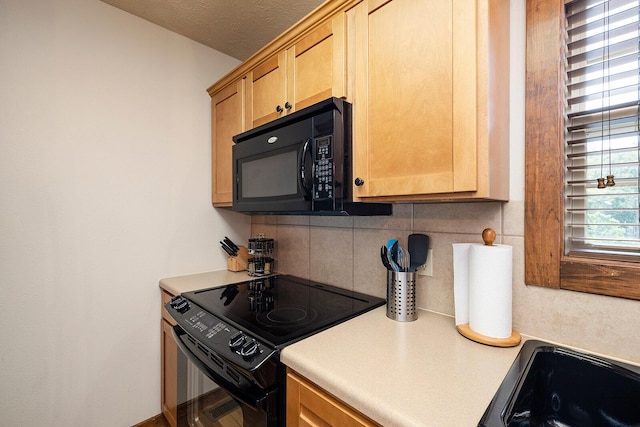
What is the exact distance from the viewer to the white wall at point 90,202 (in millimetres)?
1313

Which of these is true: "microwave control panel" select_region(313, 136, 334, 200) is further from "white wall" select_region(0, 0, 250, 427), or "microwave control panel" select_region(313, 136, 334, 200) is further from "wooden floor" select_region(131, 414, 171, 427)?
"wooden floor" select_region(131, 414, 171, 427)

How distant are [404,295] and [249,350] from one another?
0.57 meters

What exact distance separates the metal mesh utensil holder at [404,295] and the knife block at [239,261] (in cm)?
122

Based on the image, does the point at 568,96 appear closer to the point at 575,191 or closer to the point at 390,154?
the point at 575,191

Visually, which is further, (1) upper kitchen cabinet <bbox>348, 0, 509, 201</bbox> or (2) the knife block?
(2) the knife block

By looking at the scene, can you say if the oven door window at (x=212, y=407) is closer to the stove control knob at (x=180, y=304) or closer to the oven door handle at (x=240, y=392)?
the oven door handle at (x=240, y=392)

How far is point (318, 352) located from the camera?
83cm

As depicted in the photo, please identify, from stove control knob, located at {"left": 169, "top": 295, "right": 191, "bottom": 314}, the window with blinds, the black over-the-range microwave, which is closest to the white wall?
stove control knob, located at {"left": 169, "top": 295, "right": 191, "bottom": 314}

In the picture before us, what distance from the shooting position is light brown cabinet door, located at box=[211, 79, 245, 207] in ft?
5.40

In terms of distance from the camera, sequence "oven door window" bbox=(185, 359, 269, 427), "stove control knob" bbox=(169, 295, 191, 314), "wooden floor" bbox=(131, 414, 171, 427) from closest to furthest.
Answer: "oven door window" bbox=(185, 359, 269, 427) < "stove control knob" bbox=(169, 295, 191, 314) < "wooden floor" bbox=(131, 414, 171, 427)

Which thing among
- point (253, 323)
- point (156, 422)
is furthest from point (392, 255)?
point (156, 422)

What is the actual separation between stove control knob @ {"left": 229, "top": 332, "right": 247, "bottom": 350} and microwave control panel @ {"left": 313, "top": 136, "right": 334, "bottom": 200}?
1.80 ft

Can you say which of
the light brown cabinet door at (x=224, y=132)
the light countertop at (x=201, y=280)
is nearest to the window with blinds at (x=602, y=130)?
the light brown cabinet door at (x=224, y=132)

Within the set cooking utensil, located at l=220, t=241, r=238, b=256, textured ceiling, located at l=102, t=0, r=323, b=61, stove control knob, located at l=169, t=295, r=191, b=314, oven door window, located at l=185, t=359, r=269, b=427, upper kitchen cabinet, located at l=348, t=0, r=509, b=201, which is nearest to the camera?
upper kitchen cabinet, located at l=348, t=0, r=509, b=201
